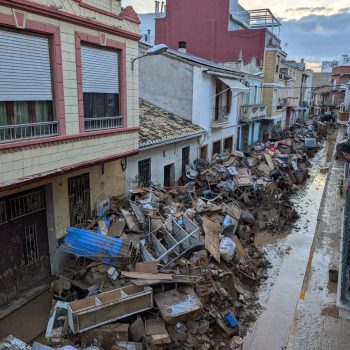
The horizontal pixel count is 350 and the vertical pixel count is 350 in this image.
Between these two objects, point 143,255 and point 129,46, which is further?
point 129,46

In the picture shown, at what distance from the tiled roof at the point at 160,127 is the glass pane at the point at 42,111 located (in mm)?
4811

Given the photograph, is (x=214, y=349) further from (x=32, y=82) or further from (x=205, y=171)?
(x=205, y=171)

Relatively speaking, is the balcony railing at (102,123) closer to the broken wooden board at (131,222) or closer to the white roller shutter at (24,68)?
the white roller shutter at (24,68)

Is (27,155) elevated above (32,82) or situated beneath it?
situated beneath

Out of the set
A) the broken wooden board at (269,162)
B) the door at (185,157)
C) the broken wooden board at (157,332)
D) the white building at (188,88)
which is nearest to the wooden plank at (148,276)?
the broken wooden board at (157,332)

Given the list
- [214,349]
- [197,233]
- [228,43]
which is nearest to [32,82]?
[197,233]

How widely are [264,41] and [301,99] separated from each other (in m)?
26.8

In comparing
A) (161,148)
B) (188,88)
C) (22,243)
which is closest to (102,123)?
(22,243)

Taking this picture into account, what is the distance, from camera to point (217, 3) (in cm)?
2769

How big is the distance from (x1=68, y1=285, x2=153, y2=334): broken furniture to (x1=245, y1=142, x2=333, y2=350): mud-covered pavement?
2833 millimetres

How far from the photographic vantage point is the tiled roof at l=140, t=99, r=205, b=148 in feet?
43.3

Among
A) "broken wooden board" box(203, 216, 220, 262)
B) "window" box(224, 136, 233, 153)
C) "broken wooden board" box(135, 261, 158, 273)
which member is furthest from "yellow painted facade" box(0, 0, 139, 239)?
"window" box(224, 136, 233, 153)

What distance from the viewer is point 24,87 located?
6.80m

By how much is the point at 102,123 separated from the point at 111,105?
693 millimetres
